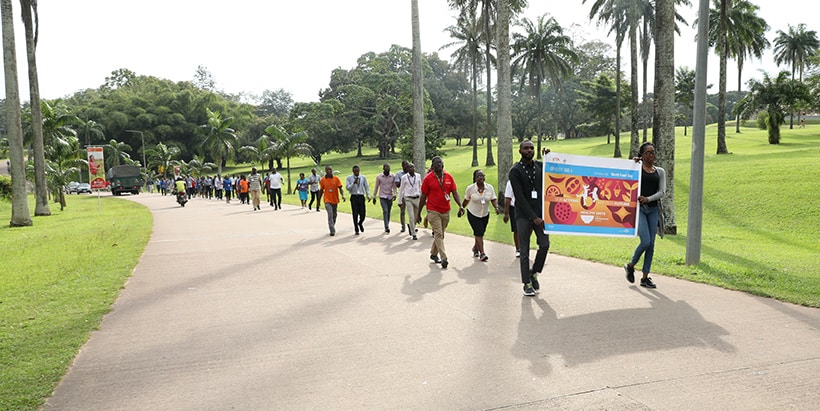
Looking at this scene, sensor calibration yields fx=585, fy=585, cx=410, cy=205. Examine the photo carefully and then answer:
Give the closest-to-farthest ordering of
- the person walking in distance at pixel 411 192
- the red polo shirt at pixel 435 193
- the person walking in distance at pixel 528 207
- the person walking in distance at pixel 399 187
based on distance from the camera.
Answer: the person walking in distance at pixel 528 207 → the red polo shirt at pixel 435 193 → the person walking in distance at pixel 411 192 → the person walking in distance at pixel 399 187

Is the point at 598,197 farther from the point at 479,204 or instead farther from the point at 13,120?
the point at 13,120

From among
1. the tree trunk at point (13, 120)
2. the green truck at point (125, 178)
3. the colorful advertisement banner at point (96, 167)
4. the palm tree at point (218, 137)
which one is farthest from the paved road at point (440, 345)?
the green truck at point (125, 178)

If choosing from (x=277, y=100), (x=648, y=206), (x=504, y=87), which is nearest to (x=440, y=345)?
(x=648, y=206)

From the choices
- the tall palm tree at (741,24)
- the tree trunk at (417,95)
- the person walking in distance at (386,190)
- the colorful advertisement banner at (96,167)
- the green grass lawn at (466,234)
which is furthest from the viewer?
the tall palm tree at (741,24)

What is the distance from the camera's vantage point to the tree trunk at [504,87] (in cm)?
1891

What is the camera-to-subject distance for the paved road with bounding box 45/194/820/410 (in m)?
4.07

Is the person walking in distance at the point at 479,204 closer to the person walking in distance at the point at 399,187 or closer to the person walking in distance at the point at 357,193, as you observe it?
the person walking in distance at the point at 399,187

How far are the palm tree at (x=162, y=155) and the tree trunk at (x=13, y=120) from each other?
53.6 meters

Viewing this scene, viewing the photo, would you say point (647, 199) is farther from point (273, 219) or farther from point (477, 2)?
point (477, 2)

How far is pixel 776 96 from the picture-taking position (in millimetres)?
38469

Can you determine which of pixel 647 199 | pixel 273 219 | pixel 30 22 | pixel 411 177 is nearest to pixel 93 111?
pixel 30 22

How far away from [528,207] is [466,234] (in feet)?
24.0

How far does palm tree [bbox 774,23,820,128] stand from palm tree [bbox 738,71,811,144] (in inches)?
1330

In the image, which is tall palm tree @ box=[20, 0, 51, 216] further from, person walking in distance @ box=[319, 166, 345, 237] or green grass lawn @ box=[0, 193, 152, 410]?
person walking in distance @ box=[319, 166, 345, 237]
